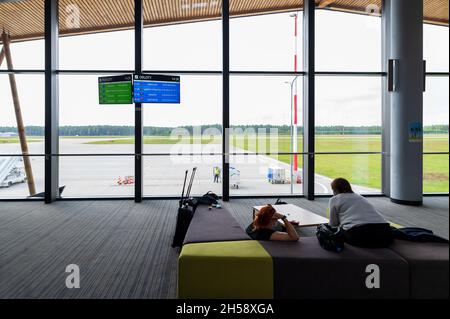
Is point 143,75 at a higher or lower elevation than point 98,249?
higher

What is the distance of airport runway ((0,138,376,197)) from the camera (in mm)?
7625

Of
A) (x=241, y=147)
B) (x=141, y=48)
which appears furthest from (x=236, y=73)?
(x=141, y=48)

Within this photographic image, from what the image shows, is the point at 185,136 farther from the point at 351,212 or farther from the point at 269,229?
the point at 351,212

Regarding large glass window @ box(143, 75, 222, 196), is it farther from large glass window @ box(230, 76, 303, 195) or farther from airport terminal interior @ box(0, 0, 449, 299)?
large glass window @ box(230, 76, 303, 195)

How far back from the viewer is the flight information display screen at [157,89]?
736 centimetres

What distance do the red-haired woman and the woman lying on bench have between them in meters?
0.45

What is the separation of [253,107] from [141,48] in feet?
9.67

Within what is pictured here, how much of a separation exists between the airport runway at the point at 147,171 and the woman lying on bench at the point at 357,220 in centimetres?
466

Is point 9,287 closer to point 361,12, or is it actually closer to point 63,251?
point 63,251

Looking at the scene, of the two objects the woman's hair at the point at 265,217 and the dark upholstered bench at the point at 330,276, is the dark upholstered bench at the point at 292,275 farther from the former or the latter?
the woman's hair at the point at 265,217

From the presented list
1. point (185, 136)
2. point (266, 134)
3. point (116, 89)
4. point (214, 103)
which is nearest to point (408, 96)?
point (266, 134)

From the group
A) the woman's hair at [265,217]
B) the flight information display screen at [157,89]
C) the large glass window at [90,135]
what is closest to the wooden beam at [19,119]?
the large glass window at [90,135]

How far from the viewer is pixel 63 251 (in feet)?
13.4

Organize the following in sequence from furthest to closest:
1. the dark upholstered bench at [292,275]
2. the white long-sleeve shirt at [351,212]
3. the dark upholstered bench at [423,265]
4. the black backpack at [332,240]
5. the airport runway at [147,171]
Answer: the airport runway at [147,171]
the white long-sleeve shirt at [351,212]
the black backpack at [332,240]
the dark upholstered bench at [292,275]
the dark upholstered bench at [423,265]
